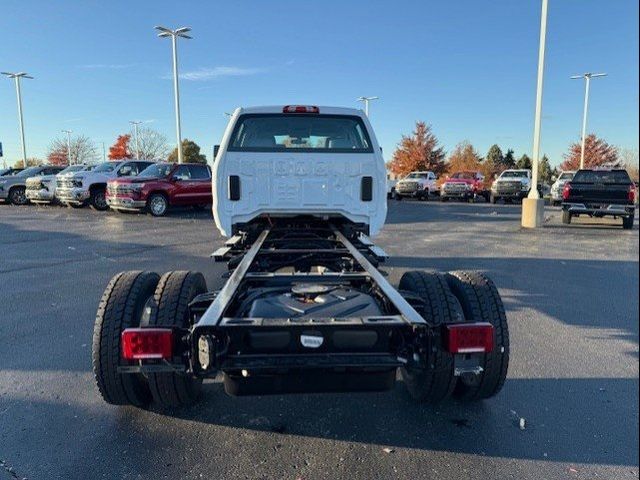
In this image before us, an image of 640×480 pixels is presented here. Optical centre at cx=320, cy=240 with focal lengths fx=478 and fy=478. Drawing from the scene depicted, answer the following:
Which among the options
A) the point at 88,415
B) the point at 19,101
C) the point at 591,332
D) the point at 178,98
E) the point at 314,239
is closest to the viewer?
the point at 88,415

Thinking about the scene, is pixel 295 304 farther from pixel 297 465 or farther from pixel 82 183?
pixel 82 183

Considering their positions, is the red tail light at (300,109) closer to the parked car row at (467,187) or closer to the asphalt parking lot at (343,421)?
the asphalt parking lot at (343,421)

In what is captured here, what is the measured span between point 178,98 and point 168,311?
2816cm

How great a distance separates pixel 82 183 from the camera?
18.4 m

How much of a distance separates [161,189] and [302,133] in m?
12.2

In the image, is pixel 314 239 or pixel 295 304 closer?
pixel 295 304

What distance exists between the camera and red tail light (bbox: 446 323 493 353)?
8.35 ft

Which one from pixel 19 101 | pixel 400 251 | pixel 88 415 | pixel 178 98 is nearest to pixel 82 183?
pixel 178 98

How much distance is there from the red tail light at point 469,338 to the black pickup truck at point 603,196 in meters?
13.5

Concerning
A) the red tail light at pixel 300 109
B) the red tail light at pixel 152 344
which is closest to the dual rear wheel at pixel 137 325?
the red tail light at pixel 152 344

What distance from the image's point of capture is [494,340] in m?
2.94

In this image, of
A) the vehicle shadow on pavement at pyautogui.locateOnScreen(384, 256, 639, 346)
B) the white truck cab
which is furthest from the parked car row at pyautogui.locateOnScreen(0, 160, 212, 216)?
the white truck cab

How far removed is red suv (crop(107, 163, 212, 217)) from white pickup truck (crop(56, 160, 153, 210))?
200 centimetres

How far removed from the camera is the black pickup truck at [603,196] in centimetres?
1389
